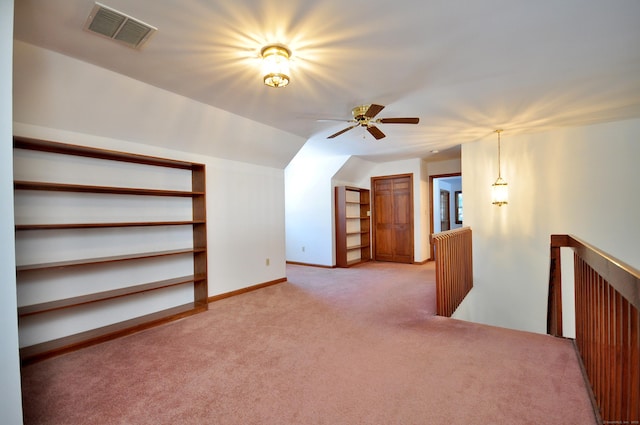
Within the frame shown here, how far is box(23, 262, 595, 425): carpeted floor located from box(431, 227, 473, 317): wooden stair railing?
35 centimetres

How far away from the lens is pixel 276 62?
2195 millimetres

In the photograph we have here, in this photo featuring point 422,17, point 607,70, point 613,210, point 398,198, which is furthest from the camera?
point 398,198

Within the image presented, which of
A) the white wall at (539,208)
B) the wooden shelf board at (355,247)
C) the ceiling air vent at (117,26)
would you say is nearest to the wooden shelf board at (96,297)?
the ceiling air vent at (117,26)

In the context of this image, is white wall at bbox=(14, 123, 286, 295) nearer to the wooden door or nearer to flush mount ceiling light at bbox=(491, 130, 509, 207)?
the wooden door

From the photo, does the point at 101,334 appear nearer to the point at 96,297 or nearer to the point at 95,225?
the point at 96,297

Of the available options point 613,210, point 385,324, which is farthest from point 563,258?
point 385,324

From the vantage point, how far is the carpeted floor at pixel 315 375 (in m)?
1.77

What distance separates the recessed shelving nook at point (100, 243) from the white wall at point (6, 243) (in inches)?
47.2

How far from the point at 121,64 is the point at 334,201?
4.58 meters

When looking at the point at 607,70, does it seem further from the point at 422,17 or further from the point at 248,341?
the point at 248,341

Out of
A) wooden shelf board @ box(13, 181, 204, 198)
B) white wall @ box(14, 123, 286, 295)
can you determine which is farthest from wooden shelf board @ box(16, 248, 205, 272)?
wooden shelf board @ box(13, 181, 204, 198)

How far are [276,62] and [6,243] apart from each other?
Answer: 1.92 m

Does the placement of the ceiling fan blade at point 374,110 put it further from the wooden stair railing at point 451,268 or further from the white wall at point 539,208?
the white wall at point 539,208

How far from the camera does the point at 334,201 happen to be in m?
6.43
